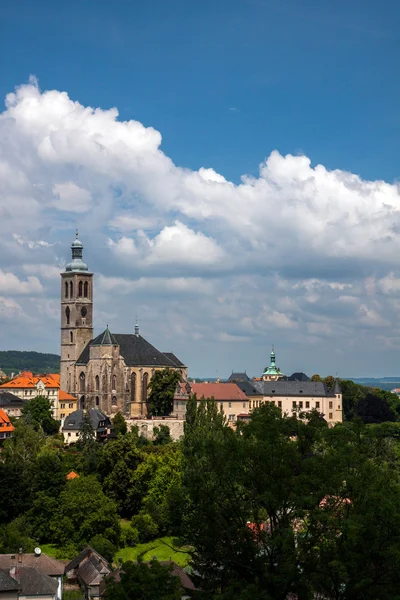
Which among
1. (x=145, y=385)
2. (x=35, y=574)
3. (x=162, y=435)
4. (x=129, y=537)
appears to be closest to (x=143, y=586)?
(x=35, y=574)

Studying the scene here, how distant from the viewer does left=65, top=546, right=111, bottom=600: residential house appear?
5281cm

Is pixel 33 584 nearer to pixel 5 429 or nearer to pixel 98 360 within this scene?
pixel 5 429

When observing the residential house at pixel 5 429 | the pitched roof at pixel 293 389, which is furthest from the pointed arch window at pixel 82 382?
the pitched roof at pixel 293 389

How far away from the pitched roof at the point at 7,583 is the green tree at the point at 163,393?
62045 mm

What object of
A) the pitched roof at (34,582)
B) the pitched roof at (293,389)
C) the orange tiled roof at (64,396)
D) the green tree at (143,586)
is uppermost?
the pitched roof at (293,389)

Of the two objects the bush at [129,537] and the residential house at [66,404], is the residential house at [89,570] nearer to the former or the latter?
the bush at [129,537]

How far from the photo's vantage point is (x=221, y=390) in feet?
371

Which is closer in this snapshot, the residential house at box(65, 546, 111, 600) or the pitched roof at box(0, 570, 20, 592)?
the pitched roof at box(0, 570, 20, 592)

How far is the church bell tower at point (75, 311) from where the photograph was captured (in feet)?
397

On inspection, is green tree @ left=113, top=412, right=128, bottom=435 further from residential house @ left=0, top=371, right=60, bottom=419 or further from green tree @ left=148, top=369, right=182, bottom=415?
residential house @ left=0, top=371, right=60, bottom=419

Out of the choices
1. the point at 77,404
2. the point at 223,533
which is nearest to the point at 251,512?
the point at 223,533

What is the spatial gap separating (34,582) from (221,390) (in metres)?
66.5

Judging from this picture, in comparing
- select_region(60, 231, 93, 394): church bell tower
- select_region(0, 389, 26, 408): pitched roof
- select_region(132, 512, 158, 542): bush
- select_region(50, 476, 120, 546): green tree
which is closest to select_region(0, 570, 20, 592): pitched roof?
select_region(50, 476, 120, 546): green tree

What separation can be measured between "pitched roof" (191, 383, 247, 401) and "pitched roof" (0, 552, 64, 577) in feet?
198
